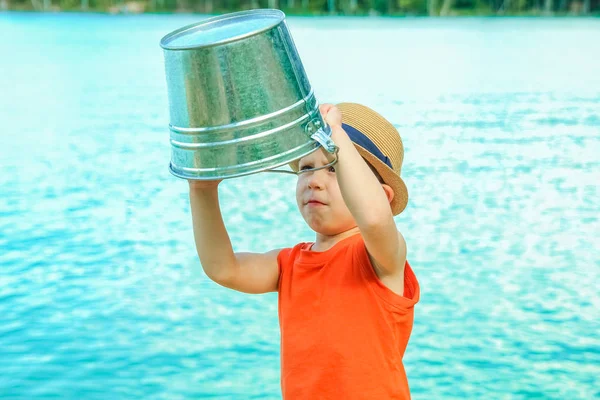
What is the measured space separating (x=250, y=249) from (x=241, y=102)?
5115 millimetres

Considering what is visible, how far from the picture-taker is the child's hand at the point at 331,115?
178 centimetres

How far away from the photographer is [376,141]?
6.64ft

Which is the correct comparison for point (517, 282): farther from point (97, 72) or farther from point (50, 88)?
point (97, 72)

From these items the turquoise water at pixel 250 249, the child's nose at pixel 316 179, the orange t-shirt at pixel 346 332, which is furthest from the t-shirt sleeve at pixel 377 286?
the turquoise water at pixel 250 249

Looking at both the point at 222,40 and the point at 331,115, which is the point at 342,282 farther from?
the point at 222,40

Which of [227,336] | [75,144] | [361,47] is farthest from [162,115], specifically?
[361,47]

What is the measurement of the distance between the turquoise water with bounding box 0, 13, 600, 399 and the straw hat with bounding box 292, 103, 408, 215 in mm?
2653

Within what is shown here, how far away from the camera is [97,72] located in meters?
20.0

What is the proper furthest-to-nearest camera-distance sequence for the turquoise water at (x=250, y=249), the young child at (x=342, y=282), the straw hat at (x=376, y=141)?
the turquoise water at (x=250, y=249) → the straw hat at (x=376, y=141) → the young child at (x=342, y=282)

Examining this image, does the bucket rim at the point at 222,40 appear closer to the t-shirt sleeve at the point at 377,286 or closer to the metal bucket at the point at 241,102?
the metal bucket at the point at 241,102

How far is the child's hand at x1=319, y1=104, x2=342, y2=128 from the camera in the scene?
5.82 feet

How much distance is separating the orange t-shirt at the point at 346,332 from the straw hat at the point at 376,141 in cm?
16

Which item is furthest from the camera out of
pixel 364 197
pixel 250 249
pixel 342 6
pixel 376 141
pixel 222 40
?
pixel 342 6

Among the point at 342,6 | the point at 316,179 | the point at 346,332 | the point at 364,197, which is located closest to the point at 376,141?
the point at 316,179
